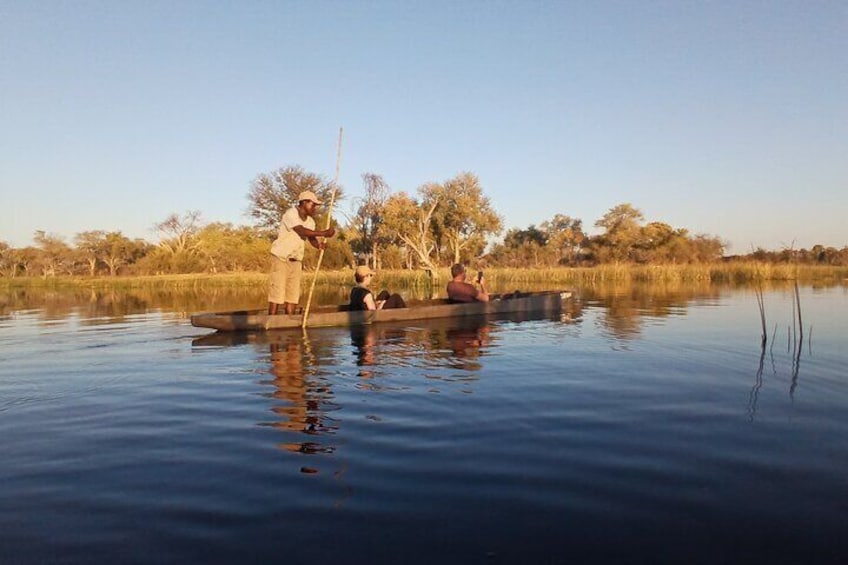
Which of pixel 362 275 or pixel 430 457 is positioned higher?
pixel 362 275

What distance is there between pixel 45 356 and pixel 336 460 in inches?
285

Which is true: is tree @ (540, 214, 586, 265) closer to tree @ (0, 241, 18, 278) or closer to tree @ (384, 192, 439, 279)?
tree @ (384, 192, 439, 279)

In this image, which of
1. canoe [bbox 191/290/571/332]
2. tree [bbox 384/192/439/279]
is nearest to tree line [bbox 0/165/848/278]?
tree [bbox 384/192/439/279]

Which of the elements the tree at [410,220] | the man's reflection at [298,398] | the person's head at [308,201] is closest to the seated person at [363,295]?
the person's head at [308,201]

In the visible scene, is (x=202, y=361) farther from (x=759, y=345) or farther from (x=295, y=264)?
(x=759, y=345)

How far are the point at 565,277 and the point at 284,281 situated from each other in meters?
24.9

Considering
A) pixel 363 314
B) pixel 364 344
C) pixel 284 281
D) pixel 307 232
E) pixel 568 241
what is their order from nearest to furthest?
pixel 364 344
pixel 307 232
pixel 284 281
pixel 363 314
pixel 568 241

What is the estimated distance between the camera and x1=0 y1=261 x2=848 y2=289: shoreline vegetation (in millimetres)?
29016

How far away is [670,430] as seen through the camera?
4688 millimetres

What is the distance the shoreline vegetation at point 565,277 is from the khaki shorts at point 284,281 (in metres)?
20.8

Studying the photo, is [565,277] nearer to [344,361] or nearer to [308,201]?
[308,201]

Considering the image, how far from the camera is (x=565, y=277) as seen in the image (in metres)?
33.6

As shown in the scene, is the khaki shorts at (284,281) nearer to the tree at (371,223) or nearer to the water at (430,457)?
the water at (430,457)

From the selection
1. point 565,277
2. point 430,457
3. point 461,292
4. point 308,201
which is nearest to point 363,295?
point 308,201
